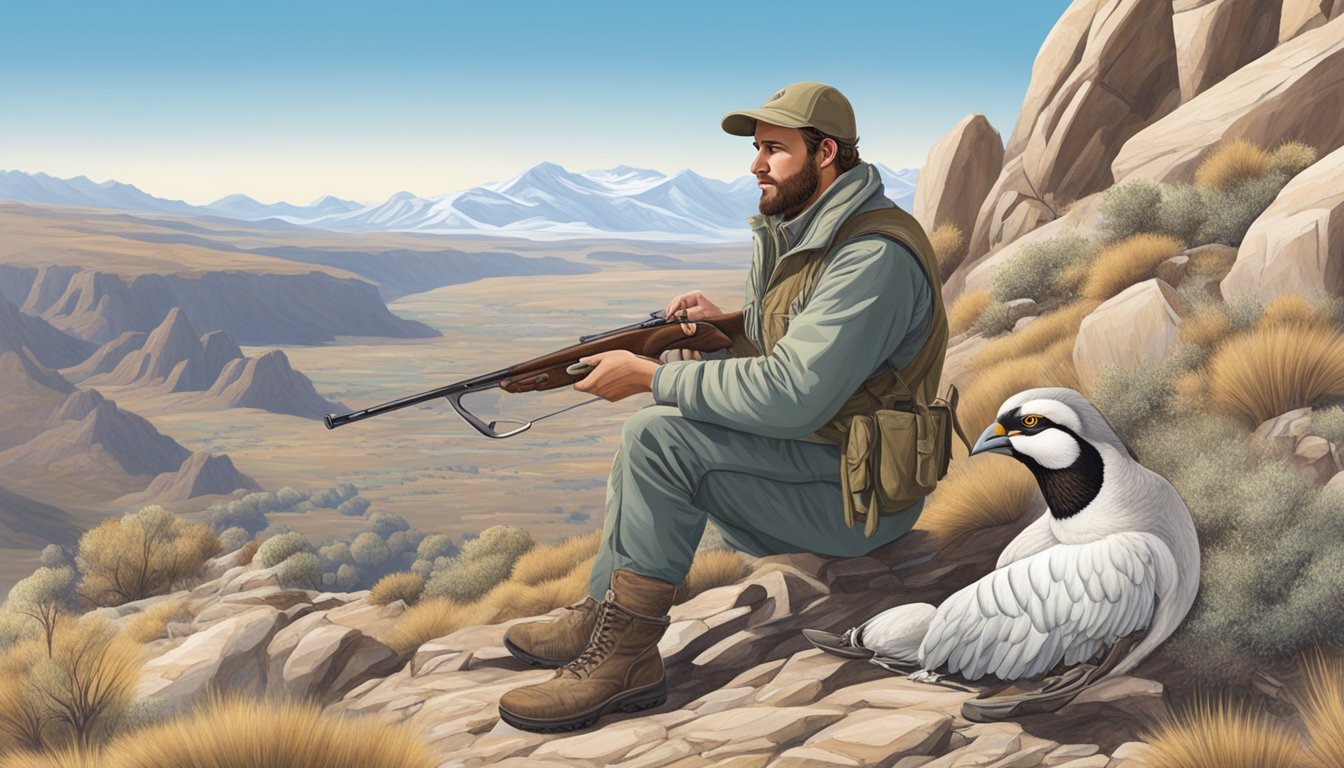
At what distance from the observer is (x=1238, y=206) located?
8688mm

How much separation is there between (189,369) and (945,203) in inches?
2066

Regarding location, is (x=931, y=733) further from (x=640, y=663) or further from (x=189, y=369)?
(x=189, y=369)

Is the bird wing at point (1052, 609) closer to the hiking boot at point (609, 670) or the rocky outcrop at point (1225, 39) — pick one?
the hiking boot at point (609, 670)

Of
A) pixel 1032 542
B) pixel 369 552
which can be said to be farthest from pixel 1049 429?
pixel 369 552

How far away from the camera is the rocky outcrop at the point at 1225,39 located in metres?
11.6

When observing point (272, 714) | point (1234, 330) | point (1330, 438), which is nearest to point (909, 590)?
point (1330, 438)

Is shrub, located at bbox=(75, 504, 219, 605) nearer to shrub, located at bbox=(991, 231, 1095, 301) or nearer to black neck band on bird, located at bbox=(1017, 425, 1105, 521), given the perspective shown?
shrub, located at bbox=(991, 231, 1095, 301)

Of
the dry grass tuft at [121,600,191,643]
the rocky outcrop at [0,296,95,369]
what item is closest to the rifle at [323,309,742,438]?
the dry grass tuft at [121,600,191,643]

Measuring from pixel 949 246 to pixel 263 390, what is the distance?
5014 cm

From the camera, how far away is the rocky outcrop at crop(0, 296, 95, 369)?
51.5 metres

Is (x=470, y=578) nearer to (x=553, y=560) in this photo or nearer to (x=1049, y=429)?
(x=553, y=560)

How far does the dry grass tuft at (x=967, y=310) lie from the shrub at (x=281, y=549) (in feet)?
20.8

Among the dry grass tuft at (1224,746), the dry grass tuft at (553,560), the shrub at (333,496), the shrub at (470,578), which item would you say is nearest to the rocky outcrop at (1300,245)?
the dry grass tuft at (1224,746)

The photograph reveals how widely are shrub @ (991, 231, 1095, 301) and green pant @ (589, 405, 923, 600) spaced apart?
5998mm
